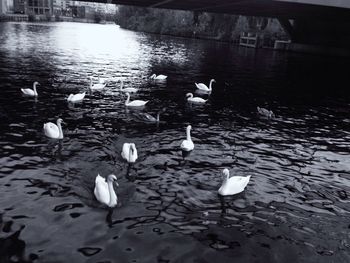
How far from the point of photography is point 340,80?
36094mm

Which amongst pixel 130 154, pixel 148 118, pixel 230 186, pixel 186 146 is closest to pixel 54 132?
pixel 130 154

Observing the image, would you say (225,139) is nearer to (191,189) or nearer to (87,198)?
(191,189)

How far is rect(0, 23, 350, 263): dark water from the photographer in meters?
8.09

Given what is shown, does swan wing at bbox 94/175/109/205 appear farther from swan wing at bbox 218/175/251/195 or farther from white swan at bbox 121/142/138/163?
swan wing at bbox 218/175/251/195

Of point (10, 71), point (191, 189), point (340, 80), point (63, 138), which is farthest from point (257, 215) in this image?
point (340, 80)

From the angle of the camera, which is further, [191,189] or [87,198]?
[191,189]

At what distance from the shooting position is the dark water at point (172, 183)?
26.6 feet

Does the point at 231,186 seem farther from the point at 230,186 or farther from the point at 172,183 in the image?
the point at 172,183

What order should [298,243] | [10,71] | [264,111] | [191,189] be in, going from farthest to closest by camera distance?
[10,71] < [264,111] < [191,189] < [298,243]

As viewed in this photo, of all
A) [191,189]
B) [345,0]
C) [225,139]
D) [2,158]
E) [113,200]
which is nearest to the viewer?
[113,200]

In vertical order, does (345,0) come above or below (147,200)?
above

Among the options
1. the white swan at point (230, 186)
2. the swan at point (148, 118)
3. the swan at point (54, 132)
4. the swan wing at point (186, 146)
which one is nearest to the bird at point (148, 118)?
the swan at point (148, 118)

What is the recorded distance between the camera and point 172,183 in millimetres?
10992

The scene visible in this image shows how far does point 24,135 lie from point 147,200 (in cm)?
693
